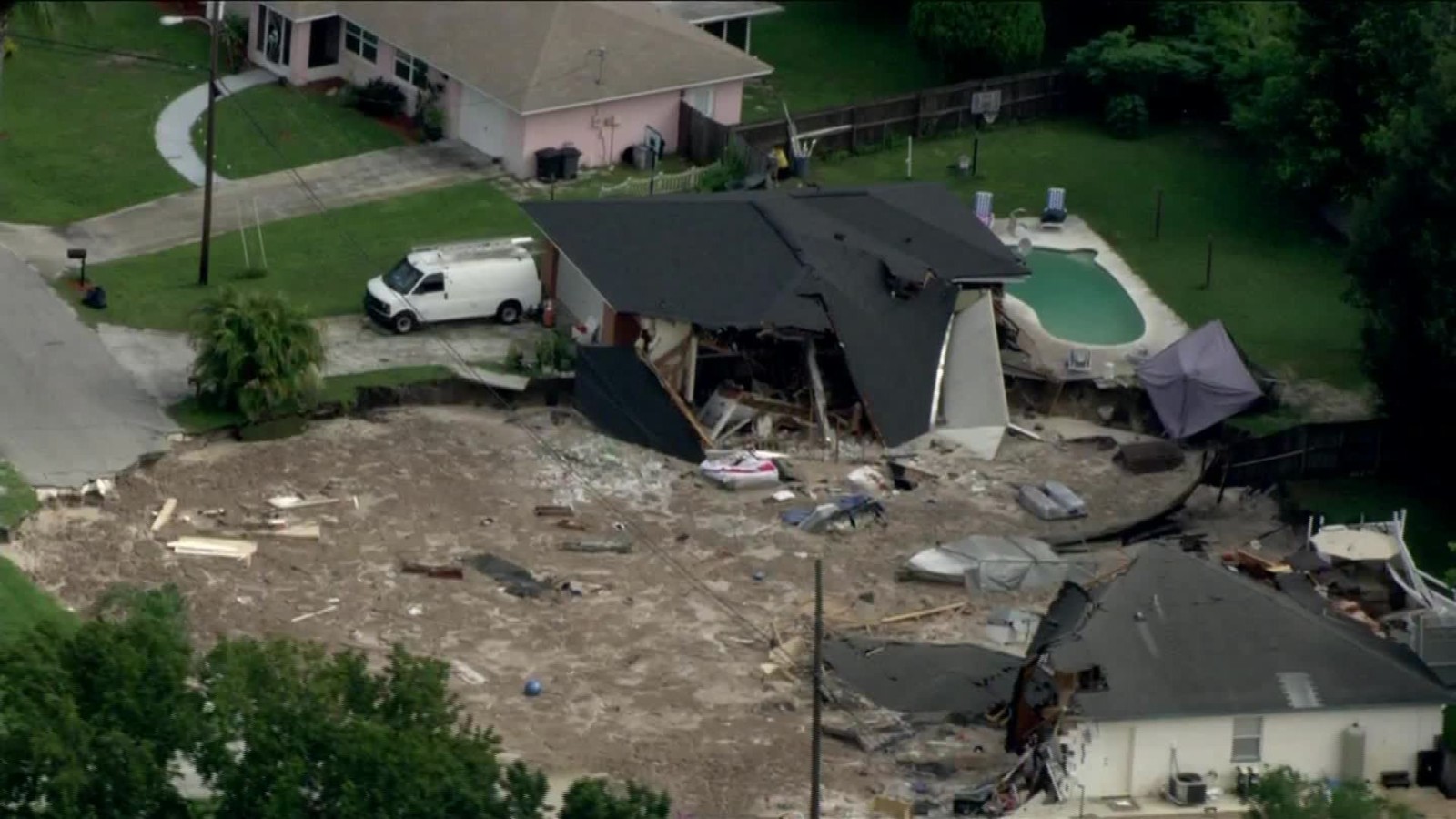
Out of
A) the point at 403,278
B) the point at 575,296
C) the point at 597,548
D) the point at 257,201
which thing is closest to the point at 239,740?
the point at 597,548

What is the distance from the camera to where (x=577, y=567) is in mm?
59875

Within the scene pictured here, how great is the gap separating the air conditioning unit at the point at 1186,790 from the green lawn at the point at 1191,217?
17201mm

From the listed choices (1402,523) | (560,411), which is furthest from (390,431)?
(1402,523)

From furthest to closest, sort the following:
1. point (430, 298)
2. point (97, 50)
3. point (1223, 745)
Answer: point (97, 50)
point (430, 298)
point (1223, 745)

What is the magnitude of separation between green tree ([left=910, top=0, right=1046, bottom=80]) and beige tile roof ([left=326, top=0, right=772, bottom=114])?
4406 millimetres

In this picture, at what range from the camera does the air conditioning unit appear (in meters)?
53.3

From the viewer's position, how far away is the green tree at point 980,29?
82.1m

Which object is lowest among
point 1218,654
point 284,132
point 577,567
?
point 284,132

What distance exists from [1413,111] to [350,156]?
23.6 meters

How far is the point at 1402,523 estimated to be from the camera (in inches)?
2388

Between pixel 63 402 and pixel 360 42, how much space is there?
19.9 metres

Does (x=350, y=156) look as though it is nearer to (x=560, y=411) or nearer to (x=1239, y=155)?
(x=560, y=411)

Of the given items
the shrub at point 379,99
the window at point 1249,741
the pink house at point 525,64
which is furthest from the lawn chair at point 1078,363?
the shrub at point 379,99

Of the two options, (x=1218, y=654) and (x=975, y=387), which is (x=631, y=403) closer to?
(x=975, y=387)
